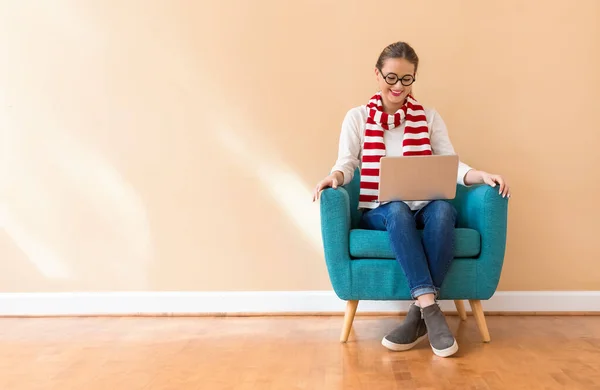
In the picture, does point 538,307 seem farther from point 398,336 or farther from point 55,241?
point 55,241

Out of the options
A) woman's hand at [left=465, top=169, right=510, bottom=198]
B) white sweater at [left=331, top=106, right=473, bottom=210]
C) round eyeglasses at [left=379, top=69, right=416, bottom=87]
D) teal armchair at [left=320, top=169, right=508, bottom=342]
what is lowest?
teal armchair at [left=320, top=169, right=508, bottom=342]

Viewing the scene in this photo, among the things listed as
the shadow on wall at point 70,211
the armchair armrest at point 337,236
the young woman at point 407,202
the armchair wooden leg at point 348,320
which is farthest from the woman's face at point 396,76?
the shadow on wall at point 70,211

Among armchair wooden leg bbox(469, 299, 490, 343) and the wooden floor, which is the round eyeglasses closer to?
armchair wooden leg bbox(469, 299, 490, 343)

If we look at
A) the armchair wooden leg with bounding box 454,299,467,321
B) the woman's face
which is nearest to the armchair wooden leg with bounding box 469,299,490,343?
the armchair wooden leg with bounding box 454,299,467,321

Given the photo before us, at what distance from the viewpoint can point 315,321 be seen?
2.80 m

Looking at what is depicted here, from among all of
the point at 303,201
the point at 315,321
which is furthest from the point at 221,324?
the point at 303,201

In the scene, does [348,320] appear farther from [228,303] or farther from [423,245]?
[228,303]

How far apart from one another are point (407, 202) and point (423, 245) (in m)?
0.30

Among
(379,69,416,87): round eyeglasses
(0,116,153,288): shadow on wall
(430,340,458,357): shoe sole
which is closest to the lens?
(430,340,458,357): shoe sole

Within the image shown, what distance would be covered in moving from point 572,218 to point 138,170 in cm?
202

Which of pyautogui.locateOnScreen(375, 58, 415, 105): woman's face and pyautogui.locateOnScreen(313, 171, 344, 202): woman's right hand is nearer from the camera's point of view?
pyautogui.locateOnScreen(313, 171, 344, 202): woman's right hand

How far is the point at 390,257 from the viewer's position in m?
2.32

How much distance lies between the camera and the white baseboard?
2.89 metres

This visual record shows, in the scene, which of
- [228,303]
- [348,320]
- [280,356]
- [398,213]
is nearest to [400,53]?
[398,213]
